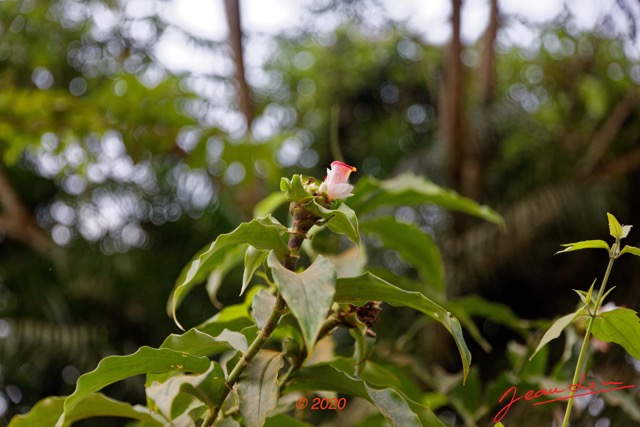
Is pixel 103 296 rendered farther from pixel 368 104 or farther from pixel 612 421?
pixel 612 421

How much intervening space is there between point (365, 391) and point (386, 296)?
0.20ft

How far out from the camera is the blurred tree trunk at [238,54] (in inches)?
53.1

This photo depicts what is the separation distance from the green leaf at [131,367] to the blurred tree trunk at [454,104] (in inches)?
34.9

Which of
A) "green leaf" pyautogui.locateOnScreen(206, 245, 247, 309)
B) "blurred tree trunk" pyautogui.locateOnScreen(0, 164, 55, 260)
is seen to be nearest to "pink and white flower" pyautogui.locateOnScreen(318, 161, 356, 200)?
"green leaf" pyautogui.locateOnScreen(206, 245, 247, 309)

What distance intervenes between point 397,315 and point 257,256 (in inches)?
39.0

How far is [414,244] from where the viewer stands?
0.73m

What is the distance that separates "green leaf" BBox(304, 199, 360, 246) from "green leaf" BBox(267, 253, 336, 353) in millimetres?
25

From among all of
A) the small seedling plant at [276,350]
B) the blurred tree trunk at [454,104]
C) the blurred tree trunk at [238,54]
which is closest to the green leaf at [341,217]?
the small seedling plant at [276,350]

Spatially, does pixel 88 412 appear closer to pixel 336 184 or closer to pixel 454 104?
pixel 336 184

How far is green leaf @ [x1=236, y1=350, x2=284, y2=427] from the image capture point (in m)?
0.37

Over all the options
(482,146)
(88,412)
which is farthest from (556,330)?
(482,146)

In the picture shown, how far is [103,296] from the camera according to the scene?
148cm

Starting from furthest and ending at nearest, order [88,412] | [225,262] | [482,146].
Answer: [482,146]
[225,262]
[88,412]

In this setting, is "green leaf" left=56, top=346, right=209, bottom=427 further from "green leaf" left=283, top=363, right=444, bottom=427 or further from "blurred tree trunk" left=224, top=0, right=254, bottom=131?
"blurred tree trunk" left=224, top=0, right=254, bottom=131
